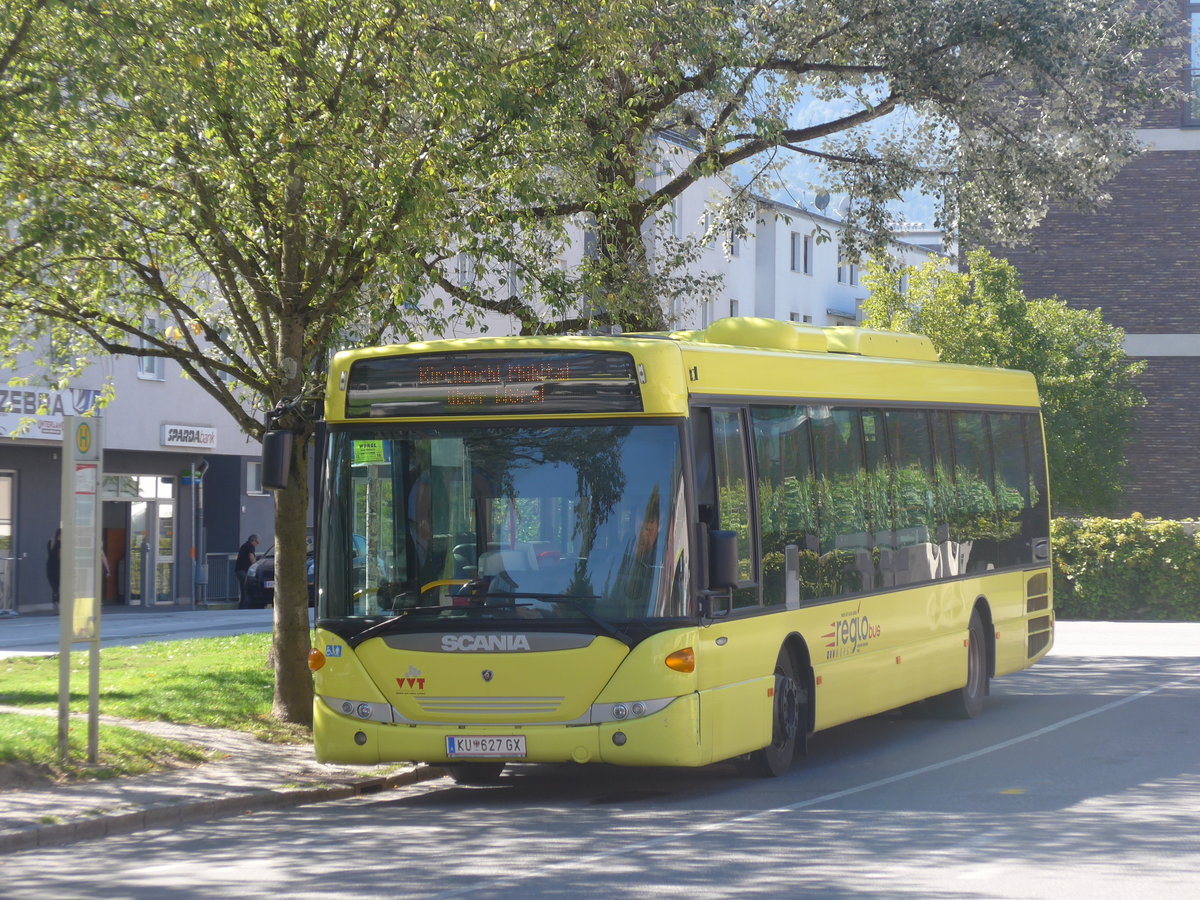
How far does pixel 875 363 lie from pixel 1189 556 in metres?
18.2

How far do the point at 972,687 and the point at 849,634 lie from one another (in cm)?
332

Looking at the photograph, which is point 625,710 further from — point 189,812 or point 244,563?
point 244,563

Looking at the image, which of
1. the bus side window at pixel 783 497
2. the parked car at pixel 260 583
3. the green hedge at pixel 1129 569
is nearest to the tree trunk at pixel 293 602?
the bus side window at pixel 783 497

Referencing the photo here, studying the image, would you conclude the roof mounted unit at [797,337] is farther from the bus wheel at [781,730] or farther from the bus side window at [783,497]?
the bus wheel at [781,730]

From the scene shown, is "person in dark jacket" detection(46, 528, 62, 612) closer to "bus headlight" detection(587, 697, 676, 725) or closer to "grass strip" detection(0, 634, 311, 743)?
"grass strip" detection(0, 634, 311, 743)

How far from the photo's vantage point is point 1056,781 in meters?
11.3

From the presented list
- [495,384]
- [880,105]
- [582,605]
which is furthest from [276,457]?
[880,105]

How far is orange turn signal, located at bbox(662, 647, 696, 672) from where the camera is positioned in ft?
33.8

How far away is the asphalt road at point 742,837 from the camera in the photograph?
26.3 ft

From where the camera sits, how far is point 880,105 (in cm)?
2027

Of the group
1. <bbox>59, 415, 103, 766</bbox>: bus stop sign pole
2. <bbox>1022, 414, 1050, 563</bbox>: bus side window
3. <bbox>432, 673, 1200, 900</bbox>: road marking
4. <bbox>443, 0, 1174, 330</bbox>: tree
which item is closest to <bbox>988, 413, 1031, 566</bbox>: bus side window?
<bbox>1022, 414, 1050, 563</bbox>: bus side window

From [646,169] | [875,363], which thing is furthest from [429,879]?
[646,169]

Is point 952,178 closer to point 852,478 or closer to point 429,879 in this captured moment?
point 852,478

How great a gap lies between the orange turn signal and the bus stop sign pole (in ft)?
13.3
